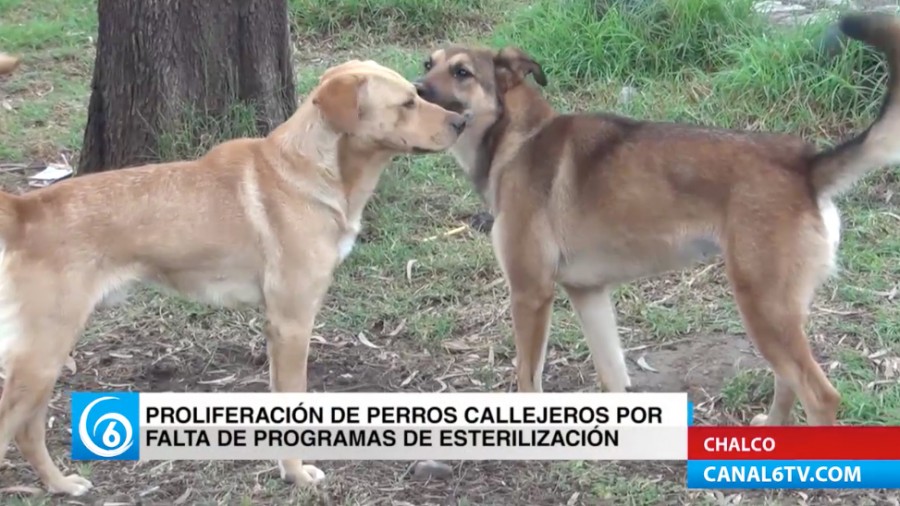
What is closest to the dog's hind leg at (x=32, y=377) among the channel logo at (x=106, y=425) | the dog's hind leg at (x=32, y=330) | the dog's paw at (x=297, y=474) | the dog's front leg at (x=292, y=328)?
the dog's hind leg at (x=32, y=330)

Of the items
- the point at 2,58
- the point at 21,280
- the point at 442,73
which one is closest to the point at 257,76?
the point at 442,73

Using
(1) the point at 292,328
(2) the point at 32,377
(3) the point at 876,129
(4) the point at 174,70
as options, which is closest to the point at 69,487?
(2) the point at 32,377

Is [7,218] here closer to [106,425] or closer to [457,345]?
[106,425]

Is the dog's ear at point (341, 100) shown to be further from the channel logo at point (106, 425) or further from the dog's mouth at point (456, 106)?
the channel logo at point (106, 425)

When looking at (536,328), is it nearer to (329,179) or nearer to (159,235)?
(329,179)

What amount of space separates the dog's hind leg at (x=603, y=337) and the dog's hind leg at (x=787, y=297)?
2.56 ft

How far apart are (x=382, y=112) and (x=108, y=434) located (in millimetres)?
1488

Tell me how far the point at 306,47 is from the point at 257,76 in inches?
109

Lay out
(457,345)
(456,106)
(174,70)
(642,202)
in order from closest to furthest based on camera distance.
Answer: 1. (642,202)
2. (456,106)
3. (457,345)
4. (174,70)

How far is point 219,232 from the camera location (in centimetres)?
416

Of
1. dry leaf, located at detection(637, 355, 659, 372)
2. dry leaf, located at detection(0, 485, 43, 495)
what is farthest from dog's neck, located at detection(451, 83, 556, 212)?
dry leaf, located at detection(0, 485, 43, 495)

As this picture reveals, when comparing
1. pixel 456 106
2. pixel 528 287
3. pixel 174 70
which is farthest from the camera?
pixel 174 70

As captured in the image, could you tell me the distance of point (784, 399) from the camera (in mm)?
4512

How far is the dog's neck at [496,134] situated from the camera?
4.94m
